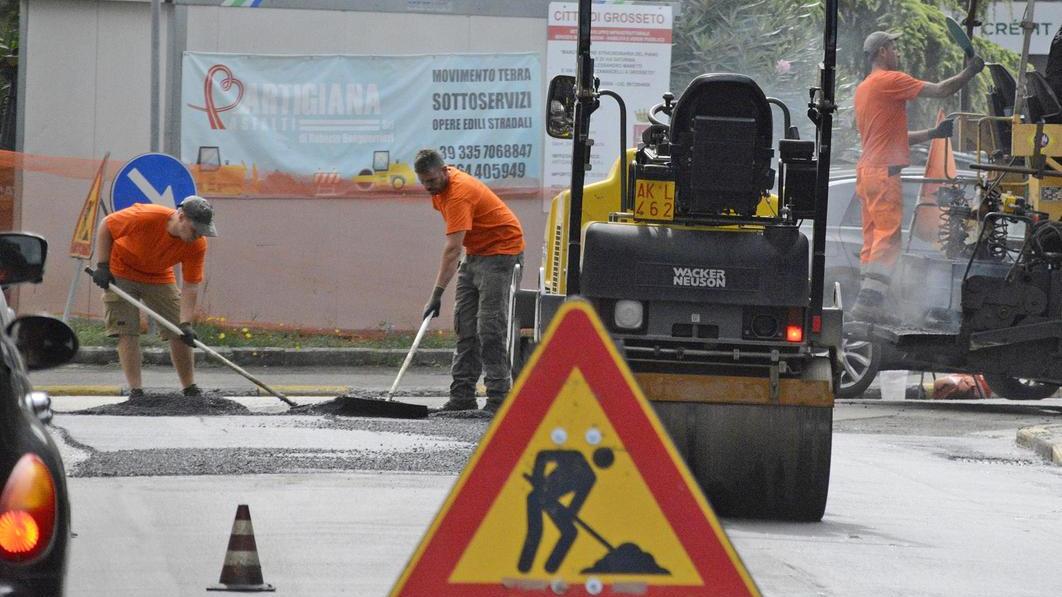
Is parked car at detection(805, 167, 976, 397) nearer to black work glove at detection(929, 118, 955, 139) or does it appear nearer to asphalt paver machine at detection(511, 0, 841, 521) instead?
black work glove at detection(929, 118, 955, 139)

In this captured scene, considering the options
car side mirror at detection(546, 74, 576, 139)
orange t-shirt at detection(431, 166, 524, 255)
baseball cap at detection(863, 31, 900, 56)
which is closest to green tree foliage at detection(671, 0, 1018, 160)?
baseball cap at detection(863, 31, 900, 56)

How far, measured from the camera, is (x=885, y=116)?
14484 millimetres

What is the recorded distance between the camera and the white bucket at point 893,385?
14.7 m

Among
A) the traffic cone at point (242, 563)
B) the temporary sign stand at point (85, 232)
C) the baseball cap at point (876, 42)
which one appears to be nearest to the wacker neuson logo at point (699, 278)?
the traffic cone at point (242, 563)

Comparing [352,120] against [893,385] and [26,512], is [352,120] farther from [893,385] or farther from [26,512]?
[26,512]

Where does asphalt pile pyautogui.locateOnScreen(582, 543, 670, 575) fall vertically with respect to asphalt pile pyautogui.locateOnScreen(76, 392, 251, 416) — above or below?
above

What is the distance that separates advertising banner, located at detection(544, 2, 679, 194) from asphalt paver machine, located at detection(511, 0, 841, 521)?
9834 millimetres

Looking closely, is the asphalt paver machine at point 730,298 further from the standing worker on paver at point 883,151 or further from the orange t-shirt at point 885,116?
the orange t-shirt at point 885,116

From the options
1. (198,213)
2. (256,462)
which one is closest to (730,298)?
(256,462)

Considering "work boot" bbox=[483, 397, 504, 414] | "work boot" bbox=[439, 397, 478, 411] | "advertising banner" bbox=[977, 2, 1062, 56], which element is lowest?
"work boot" bbox=[439, 397, 478, 411]

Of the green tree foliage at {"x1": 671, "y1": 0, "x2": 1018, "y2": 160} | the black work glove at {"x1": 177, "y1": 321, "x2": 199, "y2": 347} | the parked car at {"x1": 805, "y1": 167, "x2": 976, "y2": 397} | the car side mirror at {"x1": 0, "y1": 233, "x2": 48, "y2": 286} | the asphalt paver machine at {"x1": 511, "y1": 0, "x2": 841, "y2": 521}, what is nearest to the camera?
the car side mirror at {"x1": 0, "y1": 233, "x2": 48, "y2": 286}

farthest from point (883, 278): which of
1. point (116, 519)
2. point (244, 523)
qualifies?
point (244, 523)

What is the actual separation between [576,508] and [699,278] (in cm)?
396

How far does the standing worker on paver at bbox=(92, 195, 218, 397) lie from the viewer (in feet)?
39.3
